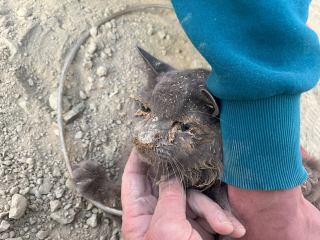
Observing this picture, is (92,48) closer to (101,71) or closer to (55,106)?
(101,71)

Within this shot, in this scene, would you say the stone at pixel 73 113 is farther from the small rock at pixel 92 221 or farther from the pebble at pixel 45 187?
the small rock at pixel 92 221

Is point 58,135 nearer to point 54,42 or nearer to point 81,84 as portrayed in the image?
point 81,84

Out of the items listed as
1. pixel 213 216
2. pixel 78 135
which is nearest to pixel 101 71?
pixel 78 135

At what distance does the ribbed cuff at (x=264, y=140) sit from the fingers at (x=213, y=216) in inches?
8.2

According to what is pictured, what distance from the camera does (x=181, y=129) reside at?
4.11 feet

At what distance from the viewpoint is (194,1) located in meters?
0.90

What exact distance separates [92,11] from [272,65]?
7.90 feet

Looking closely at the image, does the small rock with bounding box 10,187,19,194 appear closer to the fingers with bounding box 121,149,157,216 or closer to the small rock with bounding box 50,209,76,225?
the small rock with bounding box 50,209,76,225

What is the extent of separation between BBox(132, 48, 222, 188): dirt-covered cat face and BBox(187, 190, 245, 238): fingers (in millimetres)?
193

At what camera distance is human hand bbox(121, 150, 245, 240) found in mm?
1144

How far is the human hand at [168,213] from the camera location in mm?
1144

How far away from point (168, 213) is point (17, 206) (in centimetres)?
116

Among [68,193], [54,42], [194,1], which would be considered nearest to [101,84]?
[54,42]

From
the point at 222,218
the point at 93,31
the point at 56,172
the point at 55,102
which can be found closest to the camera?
the point at 222,218
